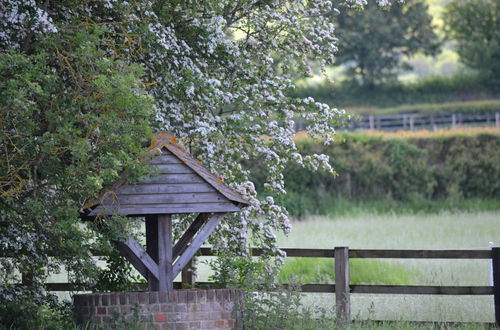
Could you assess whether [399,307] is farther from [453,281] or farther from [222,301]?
[222,301]

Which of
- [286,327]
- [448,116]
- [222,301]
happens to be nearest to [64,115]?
[222,301]

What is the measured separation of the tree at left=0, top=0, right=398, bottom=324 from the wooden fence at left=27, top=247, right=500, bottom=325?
75cm

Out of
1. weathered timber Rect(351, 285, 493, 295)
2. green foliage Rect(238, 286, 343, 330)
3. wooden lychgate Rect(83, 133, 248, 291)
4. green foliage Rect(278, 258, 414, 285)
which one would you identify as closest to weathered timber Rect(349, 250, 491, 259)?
weathered timber Rect(351, 285, 493, 295)

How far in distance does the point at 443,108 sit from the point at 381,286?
44748 millimetres

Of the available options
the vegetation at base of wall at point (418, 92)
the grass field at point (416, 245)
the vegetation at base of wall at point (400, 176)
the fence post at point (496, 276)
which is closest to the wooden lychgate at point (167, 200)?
the grass field at point (416, 245)

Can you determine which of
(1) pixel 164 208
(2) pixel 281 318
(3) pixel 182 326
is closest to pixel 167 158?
(1) pixel 164 208

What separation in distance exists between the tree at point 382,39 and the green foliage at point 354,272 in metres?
41.4

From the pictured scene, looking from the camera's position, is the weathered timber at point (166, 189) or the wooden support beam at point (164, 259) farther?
the wooden support beam at point (164, 259)

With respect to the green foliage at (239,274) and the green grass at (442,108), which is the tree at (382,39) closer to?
the green grass at (442,108)

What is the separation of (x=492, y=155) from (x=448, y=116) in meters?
23.0

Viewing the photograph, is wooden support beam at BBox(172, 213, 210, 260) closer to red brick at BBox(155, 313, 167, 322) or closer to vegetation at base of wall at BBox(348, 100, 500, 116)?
red brick at BBox(155, 313, 167, 322)

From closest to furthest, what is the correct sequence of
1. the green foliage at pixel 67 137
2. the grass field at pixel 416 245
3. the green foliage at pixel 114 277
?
the green foliage at pixel 67 137, the green foliage at pixel 114 277, the grass field at pixel 416 245

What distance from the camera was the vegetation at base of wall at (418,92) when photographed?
2409 inches

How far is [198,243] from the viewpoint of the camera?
10781 mm
